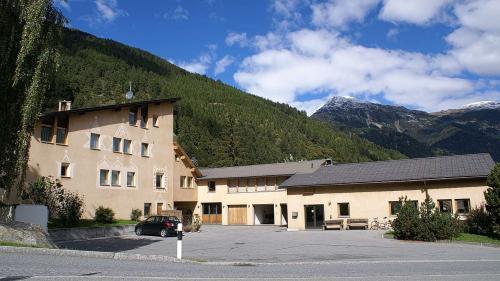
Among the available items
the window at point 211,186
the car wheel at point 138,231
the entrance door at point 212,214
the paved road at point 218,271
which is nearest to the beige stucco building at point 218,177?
the entrance door at point 212,214

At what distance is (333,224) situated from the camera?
36.2m

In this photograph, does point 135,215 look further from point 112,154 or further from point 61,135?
point 61,135

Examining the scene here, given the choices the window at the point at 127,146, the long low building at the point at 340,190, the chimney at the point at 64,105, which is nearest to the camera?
the long low building at the point at 340,190

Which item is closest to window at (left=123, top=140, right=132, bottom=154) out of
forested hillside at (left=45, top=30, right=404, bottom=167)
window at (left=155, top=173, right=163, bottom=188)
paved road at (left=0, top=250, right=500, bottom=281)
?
window at (left=155, top=173, right=163, bottom=188)

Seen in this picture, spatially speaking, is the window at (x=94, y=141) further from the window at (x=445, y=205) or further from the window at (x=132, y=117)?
the window at (x=445, y=205)

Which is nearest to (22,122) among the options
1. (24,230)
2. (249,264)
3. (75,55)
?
(24,230)

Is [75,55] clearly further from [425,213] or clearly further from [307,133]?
[425,213]

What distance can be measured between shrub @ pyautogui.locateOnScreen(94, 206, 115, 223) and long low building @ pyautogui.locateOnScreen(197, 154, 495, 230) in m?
13.8

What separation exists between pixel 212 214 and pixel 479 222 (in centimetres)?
2928

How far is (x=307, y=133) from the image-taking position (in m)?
133

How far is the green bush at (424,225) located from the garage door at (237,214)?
24.8 metres

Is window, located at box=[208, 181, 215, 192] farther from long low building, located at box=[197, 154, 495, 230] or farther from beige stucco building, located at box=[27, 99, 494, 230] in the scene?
beige stucco building, located at box=[27, 99, 494, 230]

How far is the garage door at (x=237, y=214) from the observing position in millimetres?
49125

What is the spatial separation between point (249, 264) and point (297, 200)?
2582cm
